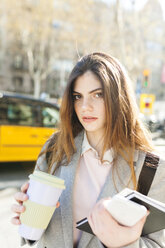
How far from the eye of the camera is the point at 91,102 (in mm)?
1221

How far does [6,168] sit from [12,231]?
279 centimetres

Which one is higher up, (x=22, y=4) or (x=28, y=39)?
(x=22, y=4)

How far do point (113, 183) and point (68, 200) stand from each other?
225 millimetres

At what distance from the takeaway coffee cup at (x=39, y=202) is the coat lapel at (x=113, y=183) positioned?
23cm

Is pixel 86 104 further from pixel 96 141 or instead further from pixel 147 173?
pixel 147 173

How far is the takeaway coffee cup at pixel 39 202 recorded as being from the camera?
0.89 meters

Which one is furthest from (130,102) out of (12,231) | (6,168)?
(6,168)

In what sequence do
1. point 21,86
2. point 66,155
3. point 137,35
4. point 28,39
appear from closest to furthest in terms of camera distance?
point 66,155
point 137,35
point 28,39
point 21,86

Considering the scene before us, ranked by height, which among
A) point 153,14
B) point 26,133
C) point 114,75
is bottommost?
point 26,133

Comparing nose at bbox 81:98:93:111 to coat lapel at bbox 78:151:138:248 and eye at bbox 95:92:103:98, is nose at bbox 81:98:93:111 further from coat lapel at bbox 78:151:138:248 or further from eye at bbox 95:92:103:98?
coat lapel at bbox 78:151:138:248

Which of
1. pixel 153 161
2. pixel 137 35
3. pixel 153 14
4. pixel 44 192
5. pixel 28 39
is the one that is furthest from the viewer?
pixel 28 39

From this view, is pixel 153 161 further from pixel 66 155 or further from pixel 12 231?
pixel 12 231

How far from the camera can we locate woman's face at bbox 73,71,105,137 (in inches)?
47.5

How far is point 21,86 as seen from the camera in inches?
1193
